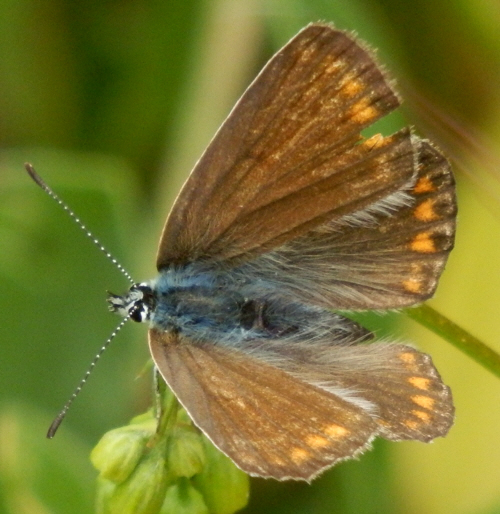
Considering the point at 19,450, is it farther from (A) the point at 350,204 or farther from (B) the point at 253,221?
(A) the point at 350,204

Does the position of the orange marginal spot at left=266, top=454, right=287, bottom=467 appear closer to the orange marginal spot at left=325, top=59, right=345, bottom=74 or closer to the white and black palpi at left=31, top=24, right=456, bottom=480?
the white and black palpi at left=31, top=24, right=456, bottom=480

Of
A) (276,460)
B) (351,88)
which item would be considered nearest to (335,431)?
(276,460)

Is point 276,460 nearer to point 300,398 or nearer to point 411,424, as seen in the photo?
point 300,398

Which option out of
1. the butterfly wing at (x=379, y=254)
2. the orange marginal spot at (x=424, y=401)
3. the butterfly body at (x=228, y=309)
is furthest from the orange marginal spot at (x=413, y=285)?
the orange marginal spot at (x=424, y=401)

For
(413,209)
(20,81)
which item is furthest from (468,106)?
(20,81)

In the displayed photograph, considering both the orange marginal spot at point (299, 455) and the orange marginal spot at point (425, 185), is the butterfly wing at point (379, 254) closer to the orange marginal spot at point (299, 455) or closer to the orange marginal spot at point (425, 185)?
the orange marginal spot at point (425, 185)
